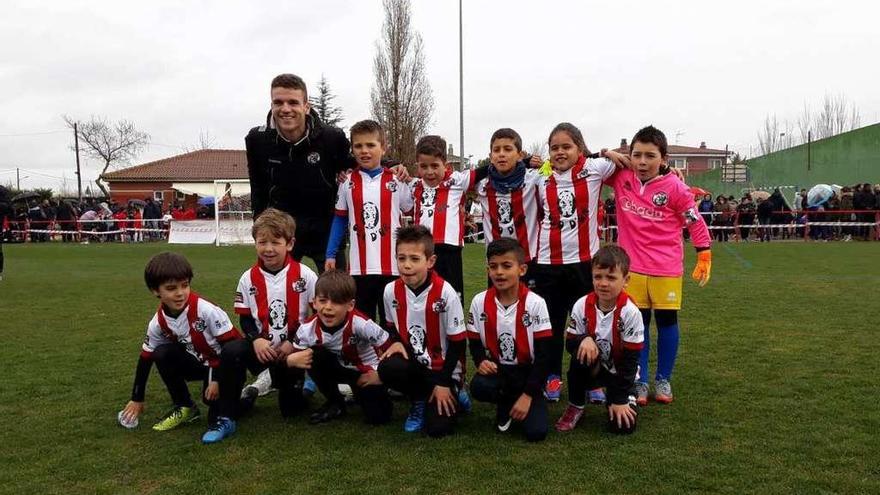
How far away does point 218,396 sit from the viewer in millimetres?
4070

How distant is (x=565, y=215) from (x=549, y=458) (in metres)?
1.75

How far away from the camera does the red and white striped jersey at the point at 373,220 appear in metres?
4.76

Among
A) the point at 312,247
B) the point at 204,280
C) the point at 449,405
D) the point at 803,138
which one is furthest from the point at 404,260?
the point at 803,138

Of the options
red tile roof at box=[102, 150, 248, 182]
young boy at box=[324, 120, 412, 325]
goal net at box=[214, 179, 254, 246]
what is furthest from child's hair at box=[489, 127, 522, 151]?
red tile roof at box=[102, 150, 248, 182]

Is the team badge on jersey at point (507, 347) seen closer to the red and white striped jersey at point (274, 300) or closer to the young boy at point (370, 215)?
the young boy at point (370, 215)

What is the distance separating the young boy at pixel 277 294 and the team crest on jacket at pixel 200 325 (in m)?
0.22

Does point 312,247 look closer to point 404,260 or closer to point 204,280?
point 404,260

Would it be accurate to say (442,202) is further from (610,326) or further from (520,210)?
(610,326)

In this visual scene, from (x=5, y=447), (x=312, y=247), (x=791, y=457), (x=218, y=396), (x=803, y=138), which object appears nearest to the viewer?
(x=791, y=457)

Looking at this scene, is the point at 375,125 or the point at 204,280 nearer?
the point at 375,125

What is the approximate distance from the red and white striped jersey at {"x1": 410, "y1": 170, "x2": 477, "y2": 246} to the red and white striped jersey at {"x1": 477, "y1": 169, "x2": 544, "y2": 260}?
0.56ft

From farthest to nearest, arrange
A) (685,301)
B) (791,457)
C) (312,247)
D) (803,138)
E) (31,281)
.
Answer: (803,138) → (31,281) → (685,301) → (312,247) → (791,457)

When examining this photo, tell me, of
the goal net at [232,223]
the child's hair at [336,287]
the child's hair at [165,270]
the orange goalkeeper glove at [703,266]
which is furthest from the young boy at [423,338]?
the goal net at [232,223]

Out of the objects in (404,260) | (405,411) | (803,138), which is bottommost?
(405,411)
